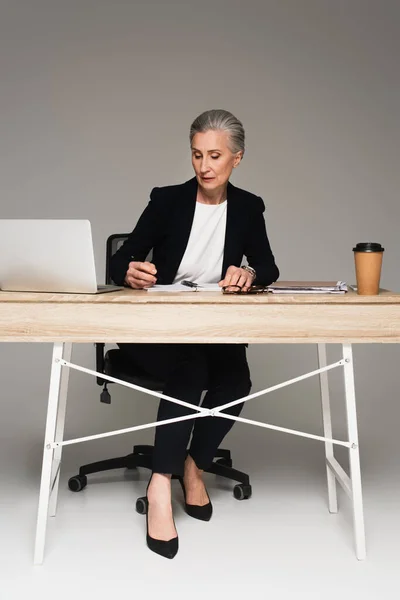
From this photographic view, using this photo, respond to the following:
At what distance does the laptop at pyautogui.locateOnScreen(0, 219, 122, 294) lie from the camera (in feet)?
7.22

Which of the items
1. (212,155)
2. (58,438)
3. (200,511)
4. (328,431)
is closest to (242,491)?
(200,511)

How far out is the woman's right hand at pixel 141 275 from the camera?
2547 mm

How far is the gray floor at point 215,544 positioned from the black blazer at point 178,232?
77cm

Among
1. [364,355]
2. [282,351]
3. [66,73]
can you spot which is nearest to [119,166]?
[66,73]

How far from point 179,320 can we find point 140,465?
103 cm

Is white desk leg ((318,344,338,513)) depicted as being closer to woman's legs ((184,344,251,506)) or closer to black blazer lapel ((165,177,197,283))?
woman's legs ((184,344,251,506))

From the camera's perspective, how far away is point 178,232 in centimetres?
291

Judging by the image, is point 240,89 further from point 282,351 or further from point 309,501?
point 309,501

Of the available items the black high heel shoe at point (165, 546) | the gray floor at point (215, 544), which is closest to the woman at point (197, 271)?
the black high heel shoe at point (165, 546)

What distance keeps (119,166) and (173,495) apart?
3.04 metres

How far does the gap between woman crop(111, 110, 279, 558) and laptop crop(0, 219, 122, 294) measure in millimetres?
312

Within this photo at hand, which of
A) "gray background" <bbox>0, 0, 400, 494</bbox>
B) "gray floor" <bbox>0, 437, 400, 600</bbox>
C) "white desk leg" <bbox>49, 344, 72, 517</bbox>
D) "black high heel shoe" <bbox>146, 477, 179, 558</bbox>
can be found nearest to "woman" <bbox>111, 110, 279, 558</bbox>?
"black high heel shoe" <bbox>146, 477, 179, 558</bbox>

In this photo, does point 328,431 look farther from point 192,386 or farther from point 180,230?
point 180,230

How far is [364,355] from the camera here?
17.6ft
